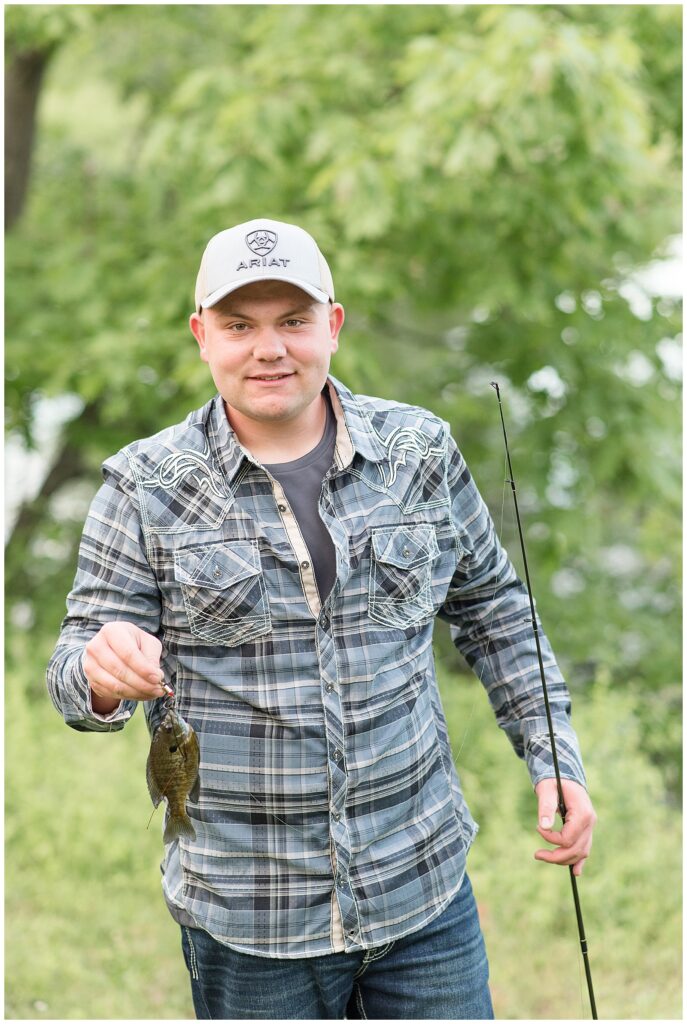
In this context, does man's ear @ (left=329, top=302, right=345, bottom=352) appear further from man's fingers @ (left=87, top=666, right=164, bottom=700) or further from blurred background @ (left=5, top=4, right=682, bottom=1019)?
blurred background @ (left=5, top=4, right=682, bottom=1019)

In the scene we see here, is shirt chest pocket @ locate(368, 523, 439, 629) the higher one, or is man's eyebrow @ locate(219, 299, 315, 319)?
man's eyebrow @ locate(219, 299, 315, 319)

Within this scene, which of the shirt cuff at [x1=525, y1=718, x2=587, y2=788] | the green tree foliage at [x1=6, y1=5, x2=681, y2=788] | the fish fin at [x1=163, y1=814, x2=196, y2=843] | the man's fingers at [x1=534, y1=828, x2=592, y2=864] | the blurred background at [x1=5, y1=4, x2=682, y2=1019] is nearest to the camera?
the fish fin at [x1=163, y1=814, x2=196, y2=843]

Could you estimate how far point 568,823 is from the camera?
1.95m

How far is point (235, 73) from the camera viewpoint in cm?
561

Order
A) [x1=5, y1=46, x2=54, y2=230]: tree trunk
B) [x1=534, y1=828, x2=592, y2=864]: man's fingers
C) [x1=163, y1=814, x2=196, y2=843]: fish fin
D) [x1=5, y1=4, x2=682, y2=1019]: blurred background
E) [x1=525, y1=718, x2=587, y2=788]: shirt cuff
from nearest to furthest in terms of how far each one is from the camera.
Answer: [x1=163, y1=814, x2=196, y2=843]: fish fin < [x1=534, y1=828, x2=592, y2=864]: man's fingers < [x1=525, y1=718, x2=587, y2=788]: shirt cuff < [x1=5, y1=4, x2=682, y2=1019]: blurred background < [x1=5, y1=46, x2=54, y2=230]: tree trunk

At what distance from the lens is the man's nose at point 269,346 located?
1805mm

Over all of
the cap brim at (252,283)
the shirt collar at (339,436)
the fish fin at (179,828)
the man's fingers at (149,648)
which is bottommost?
the fish fin at (179,828)

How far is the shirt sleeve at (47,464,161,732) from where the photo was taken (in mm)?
1768

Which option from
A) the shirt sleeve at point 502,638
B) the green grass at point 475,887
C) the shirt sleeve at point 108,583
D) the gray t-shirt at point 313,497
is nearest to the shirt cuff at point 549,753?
the shirt sleeve at point 502,638

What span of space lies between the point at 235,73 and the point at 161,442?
4.34 metres

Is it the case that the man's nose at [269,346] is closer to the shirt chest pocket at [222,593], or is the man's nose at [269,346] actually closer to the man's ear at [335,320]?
the man's ear at [335,320]

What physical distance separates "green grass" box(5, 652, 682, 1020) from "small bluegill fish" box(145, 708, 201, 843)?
211 cm

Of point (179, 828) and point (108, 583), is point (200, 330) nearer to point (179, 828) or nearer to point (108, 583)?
point (108, 583)

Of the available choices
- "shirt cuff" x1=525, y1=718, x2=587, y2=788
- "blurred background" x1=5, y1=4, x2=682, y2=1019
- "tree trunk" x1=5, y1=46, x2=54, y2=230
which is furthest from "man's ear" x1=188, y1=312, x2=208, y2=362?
"tree trunk" x1=5, y1=46, x2=54, y2=230
